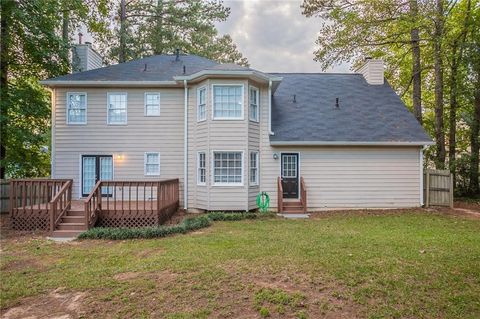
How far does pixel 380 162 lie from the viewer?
467 inches

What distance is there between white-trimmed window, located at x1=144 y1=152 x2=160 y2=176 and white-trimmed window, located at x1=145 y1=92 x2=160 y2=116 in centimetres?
171

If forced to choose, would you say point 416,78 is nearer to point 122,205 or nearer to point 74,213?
point 122,205

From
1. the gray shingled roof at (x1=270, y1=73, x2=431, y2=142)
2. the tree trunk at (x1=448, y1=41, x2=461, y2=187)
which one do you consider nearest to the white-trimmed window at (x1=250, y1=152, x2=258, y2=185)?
the gray shingled roof at (x1=270, y1=73, x2=431, y2=142)

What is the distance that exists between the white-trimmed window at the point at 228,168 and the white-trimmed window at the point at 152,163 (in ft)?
8.75

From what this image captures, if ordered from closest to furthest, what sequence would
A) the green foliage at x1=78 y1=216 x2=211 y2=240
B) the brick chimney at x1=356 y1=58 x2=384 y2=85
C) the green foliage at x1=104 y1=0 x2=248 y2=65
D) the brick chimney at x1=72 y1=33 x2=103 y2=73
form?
1. the green foliage at x1=78 y1=216 x2=211 y2=240
2. the brick chimney at x1=72 y1=33 x2=103 y2=73
3. the brick chimney at x1=356 y1=58 x2=384 y2=85
4. the green foliage at x1=104 y1=0 x2=248 y2=65

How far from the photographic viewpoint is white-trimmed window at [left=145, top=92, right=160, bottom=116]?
1213 centimetres

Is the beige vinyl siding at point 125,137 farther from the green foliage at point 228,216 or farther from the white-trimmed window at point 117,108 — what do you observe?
the green foliage at point 228,216

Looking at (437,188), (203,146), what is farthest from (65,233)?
(437,188)

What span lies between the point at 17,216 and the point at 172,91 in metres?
6.83

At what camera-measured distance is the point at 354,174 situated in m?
11.8

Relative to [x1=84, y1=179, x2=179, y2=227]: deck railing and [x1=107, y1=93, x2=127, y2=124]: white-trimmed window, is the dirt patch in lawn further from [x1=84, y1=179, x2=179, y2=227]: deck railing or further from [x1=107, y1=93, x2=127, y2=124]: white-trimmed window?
[x1=107, y1=93, x2=127, y2=124]: white-trimmed window

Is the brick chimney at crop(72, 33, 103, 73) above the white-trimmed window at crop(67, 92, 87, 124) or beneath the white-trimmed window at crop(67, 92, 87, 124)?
above

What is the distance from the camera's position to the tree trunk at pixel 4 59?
11.6 metres

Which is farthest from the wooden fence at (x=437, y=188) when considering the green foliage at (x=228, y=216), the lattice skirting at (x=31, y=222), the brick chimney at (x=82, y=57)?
the brick chimney at (x=82, y=57)
